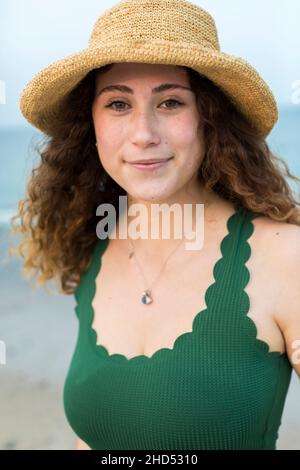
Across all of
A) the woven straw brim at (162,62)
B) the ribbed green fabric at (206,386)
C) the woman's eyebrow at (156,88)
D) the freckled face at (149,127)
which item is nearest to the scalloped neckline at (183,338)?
the ribbed green fabric at (206,386)

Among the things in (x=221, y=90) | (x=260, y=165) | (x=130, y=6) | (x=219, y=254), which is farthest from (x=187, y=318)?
(x=130, y=6)

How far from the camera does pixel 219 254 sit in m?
1.91

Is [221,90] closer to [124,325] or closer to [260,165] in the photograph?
[260,165]

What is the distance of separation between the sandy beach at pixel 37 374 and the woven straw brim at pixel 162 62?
54.4 inches

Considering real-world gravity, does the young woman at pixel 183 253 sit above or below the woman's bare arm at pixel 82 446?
above

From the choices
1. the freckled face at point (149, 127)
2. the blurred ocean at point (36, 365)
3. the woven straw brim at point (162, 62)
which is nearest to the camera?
the woven straw brim at point (162, 62)

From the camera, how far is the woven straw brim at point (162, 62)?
169cm

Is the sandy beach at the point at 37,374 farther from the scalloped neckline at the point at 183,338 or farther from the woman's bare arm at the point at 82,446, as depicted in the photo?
the scalloped neckline at the point at 183,338

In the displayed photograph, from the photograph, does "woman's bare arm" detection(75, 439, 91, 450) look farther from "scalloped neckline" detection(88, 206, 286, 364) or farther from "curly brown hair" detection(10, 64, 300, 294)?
"curly brown hair" detection(10, 64, 300, 294)

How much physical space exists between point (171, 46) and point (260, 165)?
58 cm

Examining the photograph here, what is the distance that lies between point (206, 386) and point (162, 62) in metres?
0.96

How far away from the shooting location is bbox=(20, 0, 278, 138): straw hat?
1.70 meters

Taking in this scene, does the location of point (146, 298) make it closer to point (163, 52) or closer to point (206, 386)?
point (206, 386)

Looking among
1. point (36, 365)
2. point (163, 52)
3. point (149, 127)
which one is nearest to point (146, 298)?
point (149, 127)
